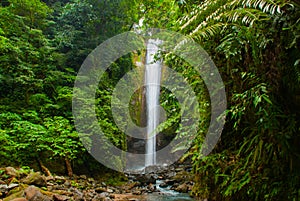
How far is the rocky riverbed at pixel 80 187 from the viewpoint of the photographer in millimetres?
3418

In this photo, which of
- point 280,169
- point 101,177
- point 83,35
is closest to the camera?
point 280,169

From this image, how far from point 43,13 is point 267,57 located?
7729mm

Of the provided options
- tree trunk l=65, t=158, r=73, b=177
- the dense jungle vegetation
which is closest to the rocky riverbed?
tree trunk l=65, t=158, r=73, b=177

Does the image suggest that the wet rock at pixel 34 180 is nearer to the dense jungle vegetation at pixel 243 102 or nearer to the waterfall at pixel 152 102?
the dense jungle vegetation at pixel 243 102

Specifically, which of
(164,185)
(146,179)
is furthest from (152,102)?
(164,185)

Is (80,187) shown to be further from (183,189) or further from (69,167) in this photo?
(183,189)

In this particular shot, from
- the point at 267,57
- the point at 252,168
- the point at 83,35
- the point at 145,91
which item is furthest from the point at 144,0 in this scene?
the point at 145,91

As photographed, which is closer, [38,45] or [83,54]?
[38,45]

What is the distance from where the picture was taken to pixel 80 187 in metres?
5.47

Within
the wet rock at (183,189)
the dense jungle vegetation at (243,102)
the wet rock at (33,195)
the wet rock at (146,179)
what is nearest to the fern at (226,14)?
the dense jungle vegetation at (243,102)

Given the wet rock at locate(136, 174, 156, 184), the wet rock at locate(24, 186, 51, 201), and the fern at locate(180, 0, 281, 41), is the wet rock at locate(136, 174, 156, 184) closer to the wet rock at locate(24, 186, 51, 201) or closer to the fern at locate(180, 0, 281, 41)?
the wet rock at locate(24, 186, 51, 201)

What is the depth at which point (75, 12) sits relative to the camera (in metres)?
8.59

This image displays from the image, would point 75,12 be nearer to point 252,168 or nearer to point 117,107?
point 117,107

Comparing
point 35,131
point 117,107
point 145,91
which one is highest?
point 145,91
